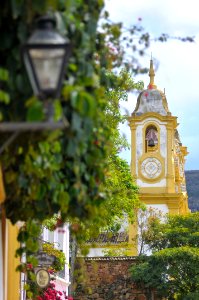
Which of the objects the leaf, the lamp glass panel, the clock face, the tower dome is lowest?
the leaf

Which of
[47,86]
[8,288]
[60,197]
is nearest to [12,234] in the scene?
[8,288]

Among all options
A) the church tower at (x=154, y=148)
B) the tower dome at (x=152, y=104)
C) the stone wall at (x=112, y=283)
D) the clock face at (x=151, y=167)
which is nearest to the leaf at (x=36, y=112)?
the stone wall at (x=112, y=283)

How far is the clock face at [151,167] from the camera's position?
52.5 metres

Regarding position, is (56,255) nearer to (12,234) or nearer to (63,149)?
(12,234)

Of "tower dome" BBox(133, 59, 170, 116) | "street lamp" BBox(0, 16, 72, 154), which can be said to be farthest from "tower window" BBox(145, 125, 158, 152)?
"street lamp" BBox(0, 16, 72, 154)

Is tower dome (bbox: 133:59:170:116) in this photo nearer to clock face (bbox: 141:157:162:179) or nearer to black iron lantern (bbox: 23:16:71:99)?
clock face (bbox: 141:157:162:179)

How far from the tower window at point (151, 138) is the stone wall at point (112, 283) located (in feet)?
59.3

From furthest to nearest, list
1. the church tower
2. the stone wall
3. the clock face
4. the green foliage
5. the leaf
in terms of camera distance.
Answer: the clock face
the church tower
the stone wall
the green foliage
the leaf

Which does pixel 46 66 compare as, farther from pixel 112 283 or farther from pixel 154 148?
pixel 154 148

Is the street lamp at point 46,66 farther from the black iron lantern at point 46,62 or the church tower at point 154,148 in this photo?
the church tower at point 154,148

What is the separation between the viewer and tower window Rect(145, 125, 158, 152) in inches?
2092

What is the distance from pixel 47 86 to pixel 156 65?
87.6 inches

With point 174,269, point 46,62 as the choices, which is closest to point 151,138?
point 174,269

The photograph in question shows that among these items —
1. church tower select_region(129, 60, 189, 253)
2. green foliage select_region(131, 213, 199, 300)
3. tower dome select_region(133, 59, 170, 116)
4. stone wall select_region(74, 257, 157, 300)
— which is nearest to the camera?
green foliage select_region(131, 213, 199, 300)
